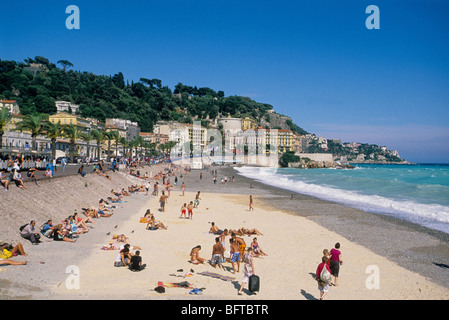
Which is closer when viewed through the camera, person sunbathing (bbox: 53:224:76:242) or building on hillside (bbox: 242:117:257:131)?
person sunbathing (bbox: 53:224:76:242)

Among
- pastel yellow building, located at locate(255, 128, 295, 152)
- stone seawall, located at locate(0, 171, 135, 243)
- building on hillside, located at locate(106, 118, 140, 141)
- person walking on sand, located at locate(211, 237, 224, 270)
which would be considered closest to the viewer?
person walking on sand, located at locate(211, 237, 224, 270)

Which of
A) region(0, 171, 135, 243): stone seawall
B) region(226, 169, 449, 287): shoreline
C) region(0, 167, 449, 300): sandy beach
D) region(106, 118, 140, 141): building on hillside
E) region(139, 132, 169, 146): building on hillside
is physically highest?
Result: region(106, 118, 140, 141): building on hillside

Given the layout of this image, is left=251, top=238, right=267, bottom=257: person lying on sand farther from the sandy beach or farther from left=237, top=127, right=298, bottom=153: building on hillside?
left=237, top=127, right=298, bottom=153: building on hillside

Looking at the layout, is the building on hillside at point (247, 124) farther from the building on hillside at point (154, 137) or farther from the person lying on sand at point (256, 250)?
the person lying on sand at point (256, 250)

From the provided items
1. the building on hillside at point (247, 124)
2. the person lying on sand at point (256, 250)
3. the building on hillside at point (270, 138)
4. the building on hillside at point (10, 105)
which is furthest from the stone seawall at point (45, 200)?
the building on hillside at point (247, 124)

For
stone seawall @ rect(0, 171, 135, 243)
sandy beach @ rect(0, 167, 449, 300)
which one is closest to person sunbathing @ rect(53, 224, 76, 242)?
sandy beach @ rect(0, 167, 449, 300)

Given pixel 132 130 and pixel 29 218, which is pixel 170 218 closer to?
pixel 29 218

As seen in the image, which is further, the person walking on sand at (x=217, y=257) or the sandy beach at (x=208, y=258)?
the person walking on sand at (x=217, y=257)

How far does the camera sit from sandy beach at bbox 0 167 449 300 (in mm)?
8398

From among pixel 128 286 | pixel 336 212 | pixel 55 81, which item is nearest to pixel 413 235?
pixel 336 212

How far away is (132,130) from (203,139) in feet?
195

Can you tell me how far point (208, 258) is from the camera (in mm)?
11609

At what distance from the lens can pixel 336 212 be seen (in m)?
23.4

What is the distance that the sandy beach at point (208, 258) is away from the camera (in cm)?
840
